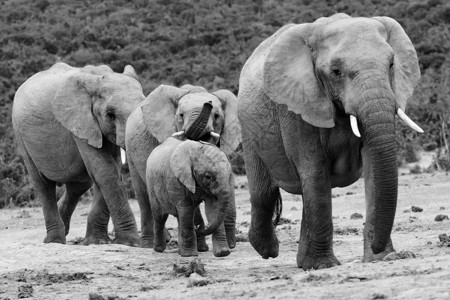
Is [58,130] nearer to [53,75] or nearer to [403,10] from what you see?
[53,75]

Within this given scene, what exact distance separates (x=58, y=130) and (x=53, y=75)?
0.95 m

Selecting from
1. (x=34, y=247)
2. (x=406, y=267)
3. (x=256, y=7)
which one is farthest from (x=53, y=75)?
(x=256, y=7)

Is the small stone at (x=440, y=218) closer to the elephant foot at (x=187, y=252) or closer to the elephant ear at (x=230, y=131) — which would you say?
the elephant ear at (x=230, y=131)

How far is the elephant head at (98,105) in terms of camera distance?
12.5m

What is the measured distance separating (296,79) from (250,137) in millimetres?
1185

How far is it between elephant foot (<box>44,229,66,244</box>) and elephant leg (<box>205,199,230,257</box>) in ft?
9.52

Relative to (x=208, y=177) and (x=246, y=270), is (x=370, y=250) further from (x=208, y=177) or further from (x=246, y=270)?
(x=208, y=177)

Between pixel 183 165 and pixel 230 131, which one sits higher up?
pixel 230 131

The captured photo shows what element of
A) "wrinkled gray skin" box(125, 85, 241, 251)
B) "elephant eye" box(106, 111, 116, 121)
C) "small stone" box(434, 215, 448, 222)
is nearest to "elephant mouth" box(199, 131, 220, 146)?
"wrinkled gray skin" box(125, 85, 241, 251)

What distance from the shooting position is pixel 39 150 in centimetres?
1333

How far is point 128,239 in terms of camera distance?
1227 centimetres

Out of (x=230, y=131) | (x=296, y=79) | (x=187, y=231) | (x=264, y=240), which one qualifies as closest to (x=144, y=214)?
(x=230, y=131)

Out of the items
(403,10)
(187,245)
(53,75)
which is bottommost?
(187,245)

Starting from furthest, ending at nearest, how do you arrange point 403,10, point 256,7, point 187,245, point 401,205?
point 256,7, point 403,10, point 401,205, point 187,245
